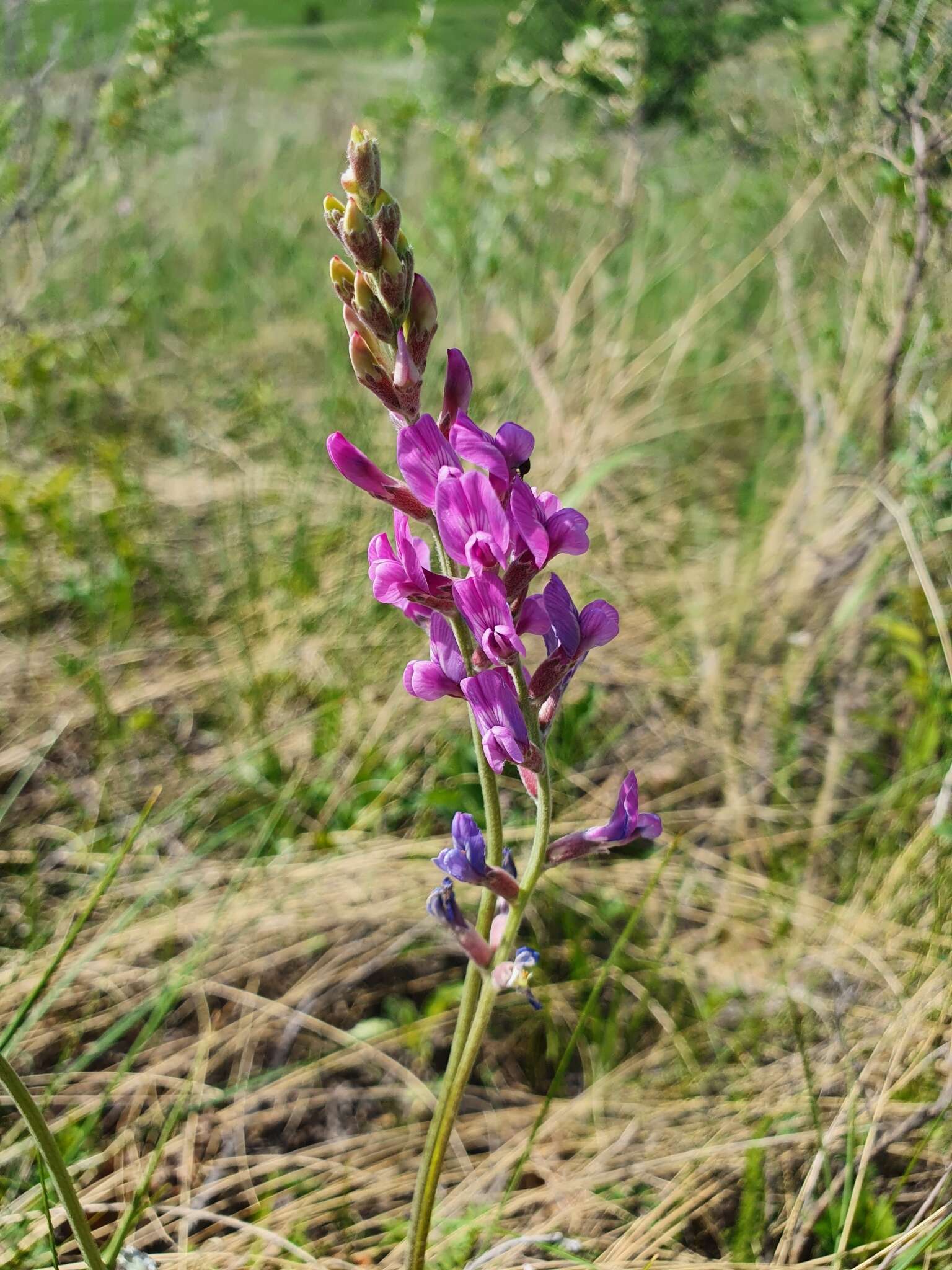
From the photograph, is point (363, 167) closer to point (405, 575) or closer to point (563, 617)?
point (405, 575)

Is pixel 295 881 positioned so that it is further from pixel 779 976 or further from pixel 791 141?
pixel 791 141

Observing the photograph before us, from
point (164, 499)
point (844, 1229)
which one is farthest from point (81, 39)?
point (844, 1229)

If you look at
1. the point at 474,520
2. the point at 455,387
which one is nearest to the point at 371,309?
the point at 455,387

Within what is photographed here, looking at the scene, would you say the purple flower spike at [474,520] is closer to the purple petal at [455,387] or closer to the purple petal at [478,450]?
the purple petal at [478,450]

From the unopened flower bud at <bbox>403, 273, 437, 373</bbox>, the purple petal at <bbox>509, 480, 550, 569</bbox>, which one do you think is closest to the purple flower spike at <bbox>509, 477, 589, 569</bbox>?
the purple petal at <bbox>509, 480, 550, 569</bbox>

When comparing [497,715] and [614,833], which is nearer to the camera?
[497,715]
